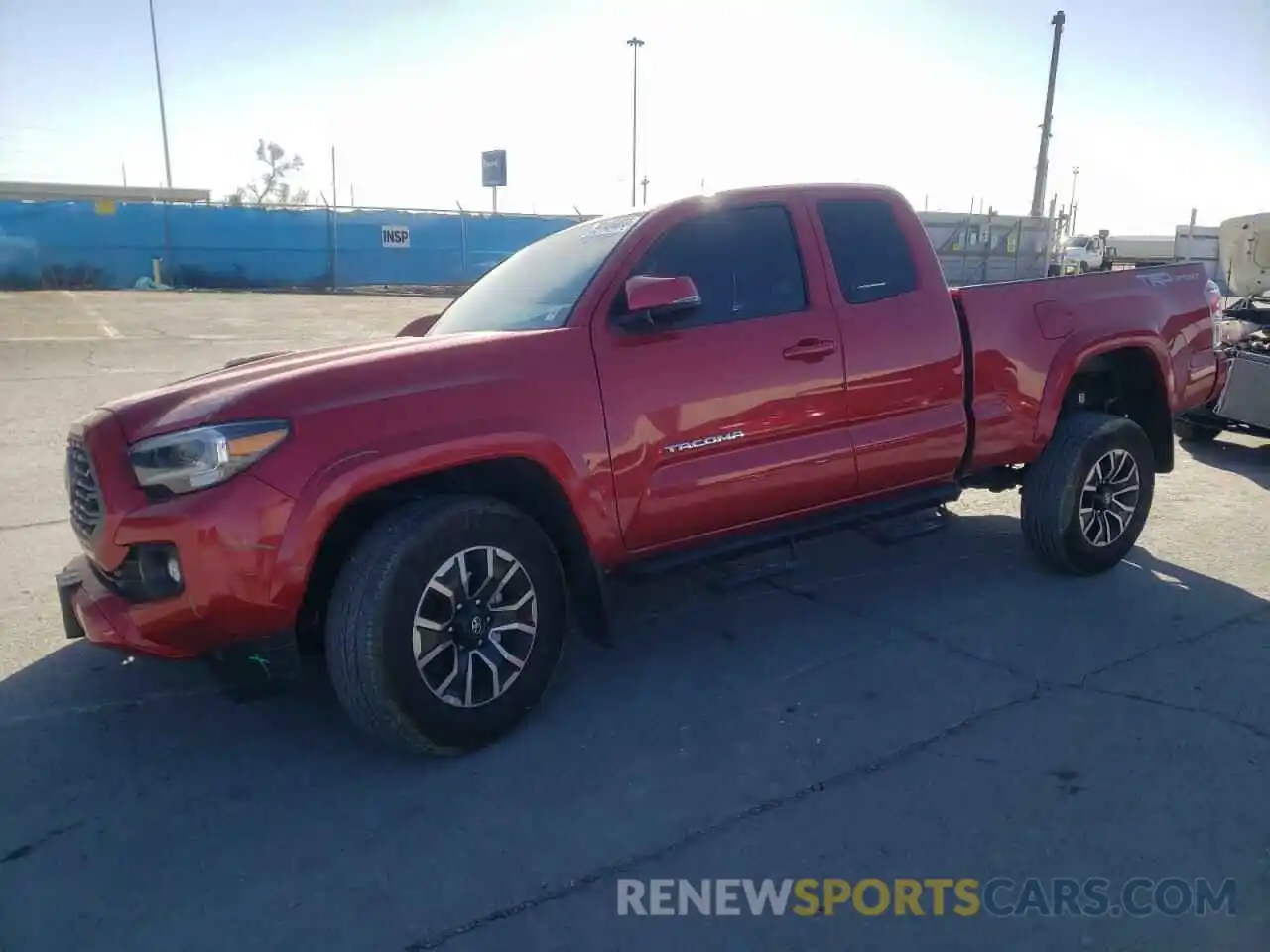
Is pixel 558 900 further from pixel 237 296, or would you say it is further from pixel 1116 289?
pixel 237 296

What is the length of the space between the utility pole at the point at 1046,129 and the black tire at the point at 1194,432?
22.1 meters

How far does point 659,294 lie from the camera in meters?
3.65

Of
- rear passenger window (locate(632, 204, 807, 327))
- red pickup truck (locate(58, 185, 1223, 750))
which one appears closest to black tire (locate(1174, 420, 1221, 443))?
red pickup truck (locate(58, 185, 1223, 750))

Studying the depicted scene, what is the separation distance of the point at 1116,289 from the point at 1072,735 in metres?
2.75

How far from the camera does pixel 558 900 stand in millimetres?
2709

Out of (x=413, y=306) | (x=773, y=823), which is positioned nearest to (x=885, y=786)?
(x=773, y=823)

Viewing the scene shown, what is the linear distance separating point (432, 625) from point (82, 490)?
1.32 meters

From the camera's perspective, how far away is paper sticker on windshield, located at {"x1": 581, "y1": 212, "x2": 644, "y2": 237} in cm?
416

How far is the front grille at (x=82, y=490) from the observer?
3330 millimetres

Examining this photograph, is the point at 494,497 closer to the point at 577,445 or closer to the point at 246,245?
the point at 577,445

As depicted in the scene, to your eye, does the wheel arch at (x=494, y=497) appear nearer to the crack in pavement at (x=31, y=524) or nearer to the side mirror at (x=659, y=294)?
the side mirror at (x=659, y=294)

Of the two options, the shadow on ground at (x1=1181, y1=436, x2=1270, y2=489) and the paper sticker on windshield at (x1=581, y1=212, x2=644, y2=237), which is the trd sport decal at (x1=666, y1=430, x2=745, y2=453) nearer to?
the paper sticker on windshield at (x1=581, y1=212, x2=644, y2=237)

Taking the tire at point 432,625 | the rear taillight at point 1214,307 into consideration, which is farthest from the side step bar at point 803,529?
the rear taillight at point 1214,307

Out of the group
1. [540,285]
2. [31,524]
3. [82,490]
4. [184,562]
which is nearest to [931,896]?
[184,562]
